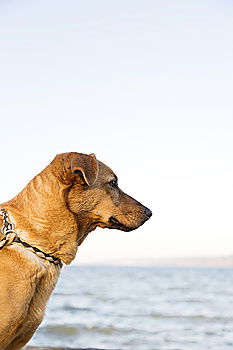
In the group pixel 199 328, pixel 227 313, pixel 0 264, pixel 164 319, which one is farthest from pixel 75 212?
pixel 227 313

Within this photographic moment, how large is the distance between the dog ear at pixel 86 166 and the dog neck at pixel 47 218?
0.60 ft

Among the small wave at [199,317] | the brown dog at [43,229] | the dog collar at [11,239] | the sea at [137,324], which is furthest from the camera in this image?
the small wave at [199,317]

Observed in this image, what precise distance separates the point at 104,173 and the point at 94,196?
0.24 metres

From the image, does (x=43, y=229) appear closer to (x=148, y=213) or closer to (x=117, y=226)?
(x=117, y=226)

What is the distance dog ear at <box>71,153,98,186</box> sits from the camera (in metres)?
4.20

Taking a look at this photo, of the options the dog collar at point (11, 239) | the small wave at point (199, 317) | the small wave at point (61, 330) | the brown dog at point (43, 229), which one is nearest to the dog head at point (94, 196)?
the brown dog at point (43, 229)

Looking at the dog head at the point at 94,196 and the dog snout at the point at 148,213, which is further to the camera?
the dog snout at the point at 148,213

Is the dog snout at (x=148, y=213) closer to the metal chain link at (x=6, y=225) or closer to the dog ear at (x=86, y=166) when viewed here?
the dog ear at (x=86, y=166)

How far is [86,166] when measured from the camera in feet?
14.0

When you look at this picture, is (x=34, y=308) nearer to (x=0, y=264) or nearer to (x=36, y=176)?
(x=0, y=264)

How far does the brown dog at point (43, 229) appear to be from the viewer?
3980 millimetres

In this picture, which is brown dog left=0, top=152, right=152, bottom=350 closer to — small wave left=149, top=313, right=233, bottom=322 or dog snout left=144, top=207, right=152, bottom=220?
dog snout left=144, top=207, right=152, bottom=220

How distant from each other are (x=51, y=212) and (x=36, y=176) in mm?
337

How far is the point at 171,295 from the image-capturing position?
2541 centimetres
